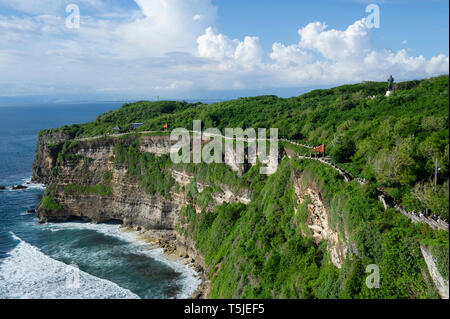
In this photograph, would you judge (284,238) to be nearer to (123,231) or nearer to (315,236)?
(315,236)

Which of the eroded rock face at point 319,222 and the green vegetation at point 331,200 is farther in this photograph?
the eroded rock face at point 319,222

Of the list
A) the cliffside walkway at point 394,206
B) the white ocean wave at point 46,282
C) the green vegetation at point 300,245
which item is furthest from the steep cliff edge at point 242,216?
the white ocean wave at point 46,282

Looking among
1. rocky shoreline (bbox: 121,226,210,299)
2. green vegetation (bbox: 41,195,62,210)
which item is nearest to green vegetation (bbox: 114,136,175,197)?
rocky shoreline (bbox: 121,226,210,299)

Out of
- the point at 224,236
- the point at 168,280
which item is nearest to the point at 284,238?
the point at 224,236

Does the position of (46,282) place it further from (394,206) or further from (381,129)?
(381,129)

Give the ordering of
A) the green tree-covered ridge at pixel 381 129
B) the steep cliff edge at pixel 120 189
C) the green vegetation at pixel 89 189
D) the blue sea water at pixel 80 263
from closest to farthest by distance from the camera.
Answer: the green tree-covered ridge at pixel 381 129, the blue sea water at pixel 80 263, the steep cliff edge at pixel 120 189, the green vegetation at pixel 89 189

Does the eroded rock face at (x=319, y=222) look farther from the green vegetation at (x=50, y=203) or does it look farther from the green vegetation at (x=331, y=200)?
the green vegetation at (x=50, y=203)
